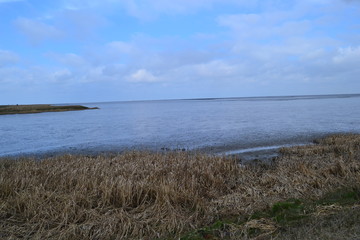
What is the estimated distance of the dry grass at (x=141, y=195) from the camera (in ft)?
23.7

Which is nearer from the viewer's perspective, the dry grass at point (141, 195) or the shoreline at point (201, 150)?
the dry grass at point (141, 195)

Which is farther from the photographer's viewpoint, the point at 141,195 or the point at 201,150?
the point at 201,150

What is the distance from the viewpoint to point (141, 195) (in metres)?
9.01

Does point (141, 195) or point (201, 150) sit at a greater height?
point (141, 195)

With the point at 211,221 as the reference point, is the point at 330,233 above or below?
above

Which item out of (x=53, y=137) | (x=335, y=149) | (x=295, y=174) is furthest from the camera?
(x=53, y=137)

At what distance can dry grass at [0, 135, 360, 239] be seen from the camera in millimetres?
7219

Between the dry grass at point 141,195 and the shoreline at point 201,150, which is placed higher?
the dry grass at point 141,195

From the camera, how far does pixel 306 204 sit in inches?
299

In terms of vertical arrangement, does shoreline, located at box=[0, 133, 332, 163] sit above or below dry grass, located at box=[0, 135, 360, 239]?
below

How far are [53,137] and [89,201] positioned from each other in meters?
24.1

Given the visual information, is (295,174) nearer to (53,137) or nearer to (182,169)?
(182,169)

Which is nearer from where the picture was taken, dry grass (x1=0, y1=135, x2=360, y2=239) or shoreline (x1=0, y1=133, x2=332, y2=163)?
dry grass (x1=0, y1=135, x2=360, y2=239)

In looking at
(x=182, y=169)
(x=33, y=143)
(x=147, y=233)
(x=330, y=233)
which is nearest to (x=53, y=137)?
(x=33, y=143)
